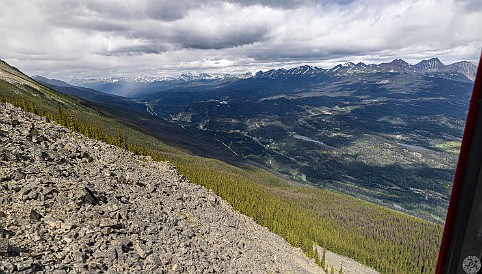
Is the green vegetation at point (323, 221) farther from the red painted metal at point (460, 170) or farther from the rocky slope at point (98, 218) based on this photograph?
the red painted metal at point (460, 170)

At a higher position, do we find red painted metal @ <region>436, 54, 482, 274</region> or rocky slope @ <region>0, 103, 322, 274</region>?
red painted metal @ <region>436, 54, 482, 274</region>

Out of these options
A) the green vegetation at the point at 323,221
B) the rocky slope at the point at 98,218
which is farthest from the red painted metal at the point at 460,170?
the green vegetation at the point at 323,221

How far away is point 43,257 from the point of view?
15.1 metres

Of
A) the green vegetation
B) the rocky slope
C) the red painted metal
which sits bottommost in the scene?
the green vegetation

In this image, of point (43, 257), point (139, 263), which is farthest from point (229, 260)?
point (43, 257)

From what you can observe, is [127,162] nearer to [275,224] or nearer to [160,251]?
[160,251]

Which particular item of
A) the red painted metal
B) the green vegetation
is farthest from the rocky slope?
the green vegetation

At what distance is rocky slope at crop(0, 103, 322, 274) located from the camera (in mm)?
16750

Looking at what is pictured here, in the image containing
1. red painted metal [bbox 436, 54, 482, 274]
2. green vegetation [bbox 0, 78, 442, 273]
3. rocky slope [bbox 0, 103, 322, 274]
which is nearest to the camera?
red painted metal [bbox 436, 54, 482, 274]

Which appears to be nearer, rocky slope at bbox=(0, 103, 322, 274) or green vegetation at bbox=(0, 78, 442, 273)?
rocky slope at bbox=(0, 103, 322, 274)

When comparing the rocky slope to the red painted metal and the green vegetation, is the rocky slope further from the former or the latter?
the green vegetation

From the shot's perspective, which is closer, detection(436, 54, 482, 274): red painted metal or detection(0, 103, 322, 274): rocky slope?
detection(436, 54, 482, 274): red painted metal

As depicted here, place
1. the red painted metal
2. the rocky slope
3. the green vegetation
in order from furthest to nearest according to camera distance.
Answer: the green vegetation
the rocky slope
the red painted metal

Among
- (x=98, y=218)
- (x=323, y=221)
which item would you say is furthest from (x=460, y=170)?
(x=323, y=221)
